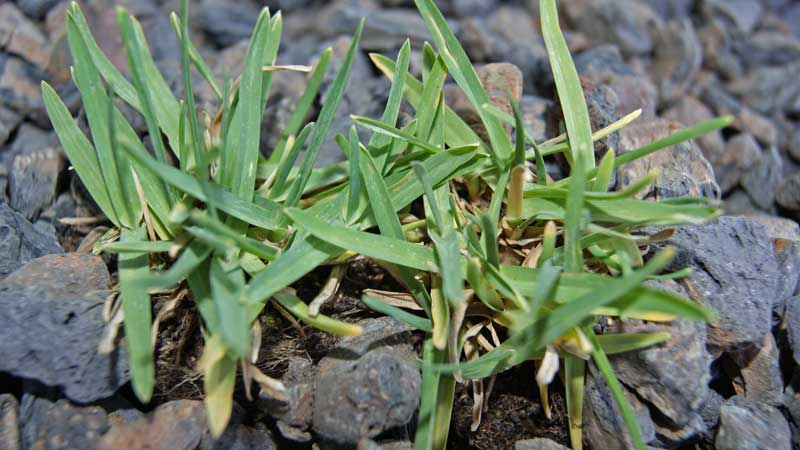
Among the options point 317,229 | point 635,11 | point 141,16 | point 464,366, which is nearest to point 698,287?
point 464,366

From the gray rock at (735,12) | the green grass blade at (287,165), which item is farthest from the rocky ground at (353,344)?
the gray rock at (735,12)

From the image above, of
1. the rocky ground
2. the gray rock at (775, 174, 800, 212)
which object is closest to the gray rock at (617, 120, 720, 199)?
the rocky ground

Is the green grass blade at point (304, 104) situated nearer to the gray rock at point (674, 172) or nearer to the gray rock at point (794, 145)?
the gray rock at point (674, 172)

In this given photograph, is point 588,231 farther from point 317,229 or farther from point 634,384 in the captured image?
point 317,229

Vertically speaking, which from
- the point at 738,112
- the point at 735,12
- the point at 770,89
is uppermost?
the point at 735,12

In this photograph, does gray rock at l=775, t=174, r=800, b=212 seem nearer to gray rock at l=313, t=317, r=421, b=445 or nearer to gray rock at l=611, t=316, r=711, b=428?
gray rock at l=611, t=316, r=711, b=428

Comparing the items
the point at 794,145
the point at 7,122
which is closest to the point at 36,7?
the point at 7,122

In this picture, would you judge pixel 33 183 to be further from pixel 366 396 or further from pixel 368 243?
pixel 366 396
